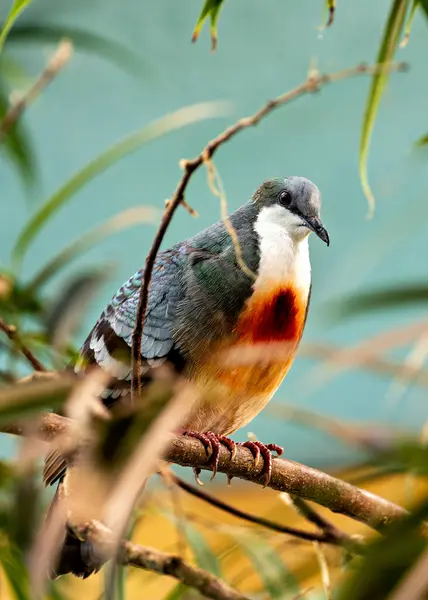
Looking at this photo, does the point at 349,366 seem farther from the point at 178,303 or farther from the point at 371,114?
the point at 178,303

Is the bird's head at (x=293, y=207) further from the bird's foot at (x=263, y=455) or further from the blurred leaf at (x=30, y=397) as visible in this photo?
the blurred leaf at (x=30, y=397)

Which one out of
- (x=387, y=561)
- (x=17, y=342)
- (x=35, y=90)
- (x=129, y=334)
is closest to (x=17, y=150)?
(x=35, y=90)

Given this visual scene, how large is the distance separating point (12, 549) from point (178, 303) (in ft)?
1.33

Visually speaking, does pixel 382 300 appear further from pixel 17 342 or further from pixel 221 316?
pixel 221 316

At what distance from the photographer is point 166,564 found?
32.0 inches

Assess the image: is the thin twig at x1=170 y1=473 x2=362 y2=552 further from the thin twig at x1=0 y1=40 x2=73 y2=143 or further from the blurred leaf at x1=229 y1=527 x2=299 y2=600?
the thin twig at x1=0 y1=40 x2=73 y2=143

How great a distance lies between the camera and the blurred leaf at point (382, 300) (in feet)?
1.76

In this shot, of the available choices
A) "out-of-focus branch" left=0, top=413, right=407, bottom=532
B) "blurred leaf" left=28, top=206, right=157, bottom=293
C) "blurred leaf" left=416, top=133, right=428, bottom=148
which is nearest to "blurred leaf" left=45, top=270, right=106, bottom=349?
"blurred leaf" left=28, top=206, right=157, bottom=293

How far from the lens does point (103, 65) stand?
253 cm

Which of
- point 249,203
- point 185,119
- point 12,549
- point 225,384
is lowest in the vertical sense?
point 12,549

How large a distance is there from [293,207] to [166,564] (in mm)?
547

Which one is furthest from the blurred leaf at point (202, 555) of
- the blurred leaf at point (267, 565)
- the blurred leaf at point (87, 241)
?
the blurred leaf at point (87, 241)

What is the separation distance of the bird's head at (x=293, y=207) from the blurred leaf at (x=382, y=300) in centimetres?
55

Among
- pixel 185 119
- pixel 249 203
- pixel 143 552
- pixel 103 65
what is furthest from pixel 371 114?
pixel 103 65
